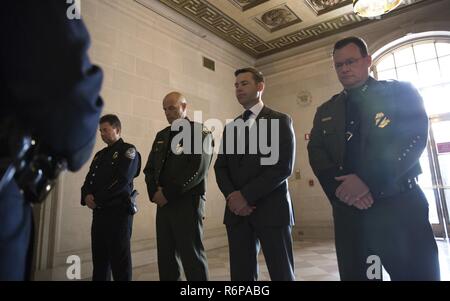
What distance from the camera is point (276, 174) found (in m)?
1.75

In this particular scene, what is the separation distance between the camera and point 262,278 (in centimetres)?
308

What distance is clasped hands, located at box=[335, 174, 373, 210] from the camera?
1.32 m

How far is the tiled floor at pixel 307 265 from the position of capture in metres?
3.12

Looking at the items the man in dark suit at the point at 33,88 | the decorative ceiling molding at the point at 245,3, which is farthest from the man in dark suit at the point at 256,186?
the decorative ceiling molding at the point at 245,3

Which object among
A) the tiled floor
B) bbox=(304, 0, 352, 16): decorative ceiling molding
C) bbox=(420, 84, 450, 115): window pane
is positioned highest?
bbox=(304, 0, 352, 16): decorative ceiling molding

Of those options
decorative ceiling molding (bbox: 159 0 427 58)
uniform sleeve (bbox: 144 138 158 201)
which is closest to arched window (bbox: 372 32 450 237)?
decorative ceiling molding (bbox: 159 0 427 58)

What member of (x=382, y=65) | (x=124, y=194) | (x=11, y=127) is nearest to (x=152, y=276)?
(x=124, y=194)

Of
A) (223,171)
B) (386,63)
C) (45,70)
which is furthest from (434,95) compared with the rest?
(45,70)

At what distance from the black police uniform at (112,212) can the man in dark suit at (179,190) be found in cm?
23

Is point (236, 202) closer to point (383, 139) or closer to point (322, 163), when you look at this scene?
point (322, 163)

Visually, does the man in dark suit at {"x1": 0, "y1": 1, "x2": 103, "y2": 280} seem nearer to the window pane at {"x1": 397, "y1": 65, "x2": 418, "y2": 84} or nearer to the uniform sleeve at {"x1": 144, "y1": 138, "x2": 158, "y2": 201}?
the uniform sleeve at {"x1": 144, "y1": 138, "x2": 158, "y2": 201}
